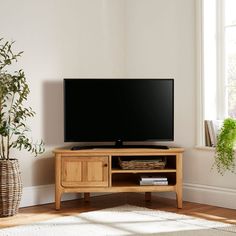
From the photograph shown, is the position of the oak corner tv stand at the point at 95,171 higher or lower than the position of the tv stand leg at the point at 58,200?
higher

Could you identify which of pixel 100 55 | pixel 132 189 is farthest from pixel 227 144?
pixel 100 55

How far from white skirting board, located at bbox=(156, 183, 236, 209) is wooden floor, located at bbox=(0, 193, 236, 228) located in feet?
0.26

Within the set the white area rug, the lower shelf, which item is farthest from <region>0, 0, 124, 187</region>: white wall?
the white area rug

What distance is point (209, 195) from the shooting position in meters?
4.64

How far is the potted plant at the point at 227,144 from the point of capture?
14.1ft

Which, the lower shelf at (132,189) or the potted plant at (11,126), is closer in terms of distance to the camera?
the potted plant at (11,126)

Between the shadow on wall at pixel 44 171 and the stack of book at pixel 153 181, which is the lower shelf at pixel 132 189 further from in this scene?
the shadow on wall at pixel 44 171

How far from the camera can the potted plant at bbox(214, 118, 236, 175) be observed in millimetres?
4309

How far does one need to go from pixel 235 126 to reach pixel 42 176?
6.20ft

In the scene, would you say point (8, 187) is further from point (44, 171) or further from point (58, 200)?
point (44, 171)

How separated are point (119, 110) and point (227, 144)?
3.51ft

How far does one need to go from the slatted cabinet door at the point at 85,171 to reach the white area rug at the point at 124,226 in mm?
319

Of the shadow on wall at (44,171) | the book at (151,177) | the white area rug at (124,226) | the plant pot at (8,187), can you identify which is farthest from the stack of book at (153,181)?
the plant pot at (8,187)

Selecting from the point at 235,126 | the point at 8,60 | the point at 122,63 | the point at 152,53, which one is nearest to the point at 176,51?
the point at 152,53
